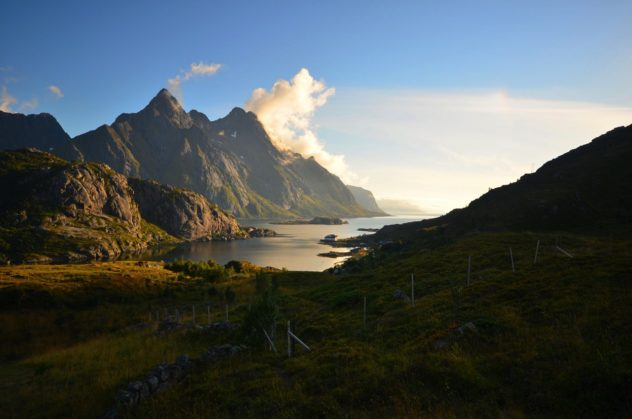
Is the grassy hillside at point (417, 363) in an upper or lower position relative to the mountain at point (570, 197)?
lower

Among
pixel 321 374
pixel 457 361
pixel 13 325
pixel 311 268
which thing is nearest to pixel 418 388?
pixel 457 361

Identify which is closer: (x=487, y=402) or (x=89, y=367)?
(x=487, y=402)

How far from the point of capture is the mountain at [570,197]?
90.3m

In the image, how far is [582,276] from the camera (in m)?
25.5

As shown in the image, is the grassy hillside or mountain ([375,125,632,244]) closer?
the grassy hillside

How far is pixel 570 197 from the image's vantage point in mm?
103438

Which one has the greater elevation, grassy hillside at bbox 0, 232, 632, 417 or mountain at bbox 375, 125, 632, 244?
mountain at bbox 375, 125, 632, 244

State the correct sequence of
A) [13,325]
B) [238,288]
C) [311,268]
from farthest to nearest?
[311,268]
[238,288]
[13,325]

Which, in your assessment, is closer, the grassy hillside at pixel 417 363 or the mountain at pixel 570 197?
the grassy hillside at pixel 417 363

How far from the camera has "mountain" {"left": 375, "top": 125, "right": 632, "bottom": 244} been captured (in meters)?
90.3

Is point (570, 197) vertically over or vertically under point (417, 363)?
over

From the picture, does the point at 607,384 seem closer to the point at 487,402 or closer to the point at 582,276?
the point at 487,402

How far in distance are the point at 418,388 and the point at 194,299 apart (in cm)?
7123

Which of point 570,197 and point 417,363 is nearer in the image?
point 417,363
